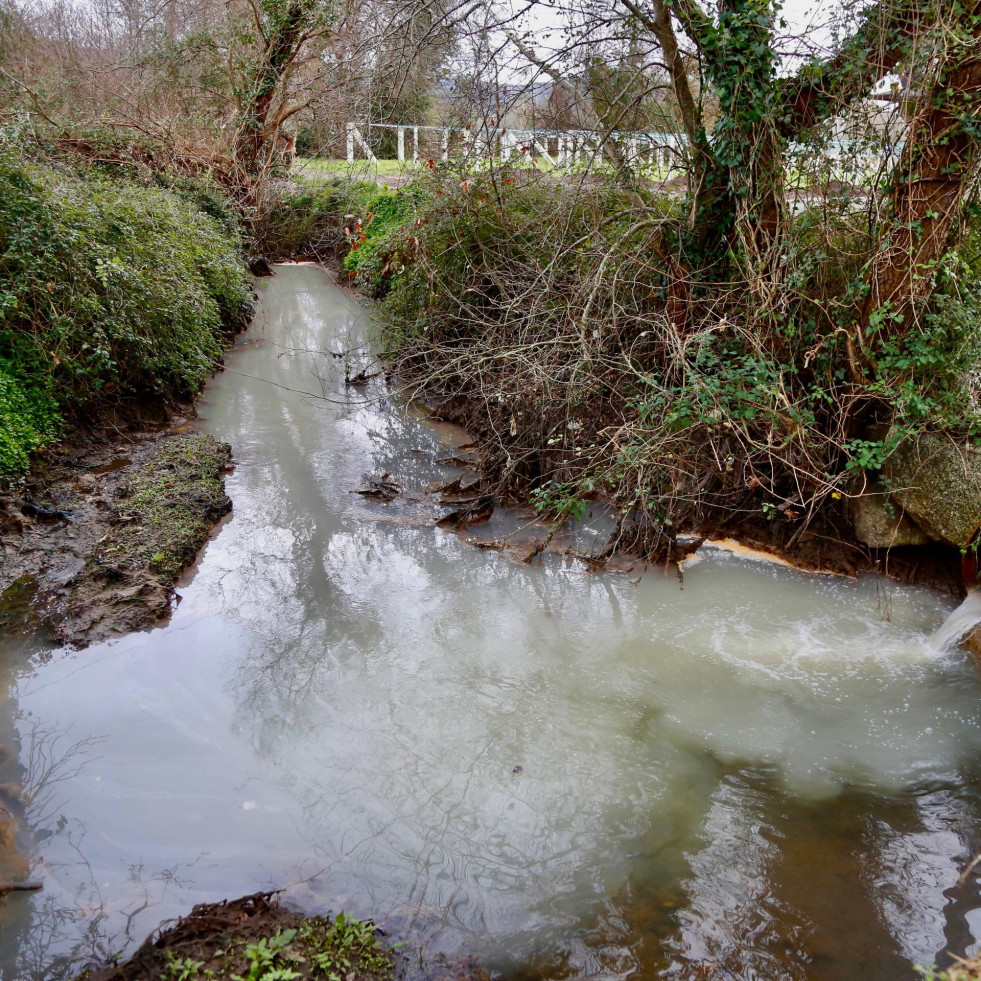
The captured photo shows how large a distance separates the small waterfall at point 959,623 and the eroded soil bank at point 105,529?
18.4ft

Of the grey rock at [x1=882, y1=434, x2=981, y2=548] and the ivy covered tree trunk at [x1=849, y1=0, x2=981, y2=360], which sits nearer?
the ivy covered tree trunk at [x1=849, y1=0, x2=981, y2=360]

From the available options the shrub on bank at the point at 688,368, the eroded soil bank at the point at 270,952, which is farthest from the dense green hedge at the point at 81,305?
the eroded soil bank at the point at 270,952

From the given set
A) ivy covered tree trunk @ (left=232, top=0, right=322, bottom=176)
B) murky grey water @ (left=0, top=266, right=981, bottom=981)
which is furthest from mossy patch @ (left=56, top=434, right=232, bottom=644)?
ivy covered tree trunk @ (left=232, top=0, right=322, bottom=176)

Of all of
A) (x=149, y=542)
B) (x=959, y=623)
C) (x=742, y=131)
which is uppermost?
(x=742, y=131)

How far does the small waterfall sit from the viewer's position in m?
5.33

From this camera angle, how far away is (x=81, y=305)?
7023 mm

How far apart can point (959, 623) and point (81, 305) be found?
7.83 m

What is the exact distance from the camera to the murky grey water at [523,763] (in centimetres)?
341

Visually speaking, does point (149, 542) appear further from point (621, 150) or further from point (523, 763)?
point (621, 150)

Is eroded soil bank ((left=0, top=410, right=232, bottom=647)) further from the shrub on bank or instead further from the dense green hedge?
the shrub on bank

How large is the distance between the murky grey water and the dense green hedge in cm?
233

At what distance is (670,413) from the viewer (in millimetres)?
5961

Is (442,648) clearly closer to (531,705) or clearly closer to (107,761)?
(531,705)

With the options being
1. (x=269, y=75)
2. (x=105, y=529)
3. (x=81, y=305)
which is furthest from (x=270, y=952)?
(x=269, y=75)
